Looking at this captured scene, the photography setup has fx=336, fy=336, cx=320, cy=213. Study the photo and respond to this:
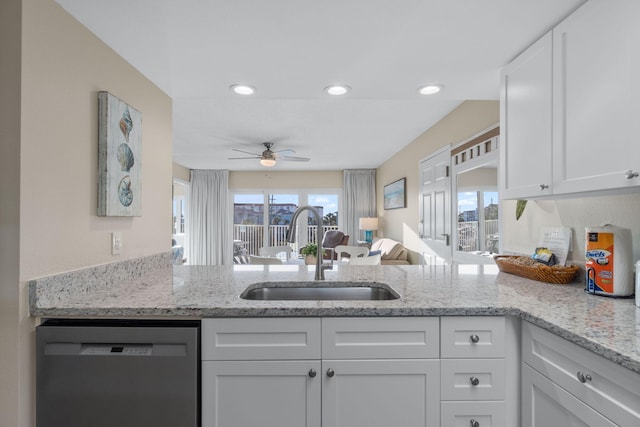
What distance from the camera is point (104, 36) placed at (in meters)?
1.55

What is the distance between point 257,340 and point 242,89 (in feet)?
5.28

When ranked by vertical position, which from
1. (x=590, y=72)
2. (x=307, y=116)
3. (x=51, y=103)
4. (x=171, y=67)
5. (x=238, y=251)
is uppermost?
(x=307, y=116)

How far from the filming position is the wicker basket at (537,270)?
1626 millimetres

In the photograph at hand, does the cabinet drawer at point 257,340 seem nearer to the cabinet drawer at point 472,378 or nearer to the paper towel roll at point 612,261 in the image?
the cabinet drawer at point 472,378

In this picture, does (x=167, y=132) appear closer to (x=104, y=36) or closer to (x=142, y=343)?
(x=104, y=36)

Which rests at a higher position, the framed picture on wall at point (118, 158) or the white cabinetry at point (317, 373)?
the framed picture on wall at point (118, 158)

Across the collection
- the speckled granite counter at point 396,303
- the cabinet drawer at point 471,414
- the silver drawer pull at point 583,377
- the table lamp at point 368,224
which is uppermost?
the table lamp at point 368,224

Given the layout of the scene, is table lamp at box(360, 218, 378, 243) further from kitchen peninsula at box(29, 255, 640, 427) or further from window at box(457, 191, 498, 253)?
kitchen peninsula at box(29, 255, 640, 427)

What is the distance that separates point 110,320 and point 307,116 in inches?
120

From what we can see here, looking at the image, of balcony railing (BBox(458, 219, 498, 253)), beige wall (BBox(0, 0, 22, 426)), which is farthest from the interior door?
beige wall (BBox(0, 0, 22, 426))

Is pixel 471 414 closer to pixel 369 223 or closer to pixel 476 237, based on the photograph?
pixel 476 237

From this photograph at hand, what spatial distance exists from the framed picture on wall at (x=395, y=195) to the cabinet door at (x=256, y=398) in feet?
14.7

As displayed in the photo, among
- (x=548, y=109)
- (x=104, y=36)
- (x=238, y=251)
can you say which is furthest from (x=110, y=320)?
(x=238, y=251)

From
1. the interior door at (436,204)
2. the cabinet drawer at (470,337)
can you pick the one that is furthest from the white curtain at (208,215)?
the cabinet drawer at (470,337)
